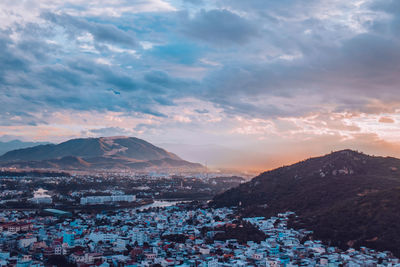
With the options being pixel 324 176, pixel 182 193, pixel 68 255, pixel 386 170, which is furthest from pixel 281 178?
pixel 68 255

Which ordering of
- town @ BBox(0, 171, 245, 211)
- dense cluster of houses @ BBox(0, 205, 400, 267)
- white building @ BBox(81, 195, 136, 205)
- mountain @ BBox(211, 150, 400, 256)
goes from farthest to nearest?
1. white building @ BBox(81, 195, 136, 205)
2. town @ BBox(0, 171, 245, 211)
3. mountain @ BBox(211, 150, 400, 256)
4. dense cluster of houses @ BBox(0, 205, 400, 267)

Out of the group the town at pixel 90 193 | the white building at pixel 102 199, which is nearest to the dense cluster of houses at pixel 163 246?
the town at pixel 90 193

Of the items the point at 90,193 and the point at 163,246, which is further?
the point at 90,193

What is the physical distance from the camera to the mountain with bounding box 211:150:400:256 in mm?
28534

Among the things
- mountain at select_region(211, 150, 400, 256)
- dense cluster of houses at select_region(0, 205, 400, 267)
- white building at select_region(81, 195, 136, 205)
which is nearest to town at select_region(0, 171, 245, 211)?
white building at select_region(81, 195, 136, 205)

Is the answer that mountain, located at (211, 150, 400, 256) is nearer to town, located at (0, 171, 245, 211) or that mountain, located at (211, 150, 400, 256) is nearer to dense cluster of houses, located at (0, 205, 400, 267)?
dense cluster of houses, located at (0, 205, 400, 267)

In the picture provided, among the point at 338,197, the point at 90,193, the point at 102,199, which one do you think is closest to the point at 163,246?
the point at 338,197

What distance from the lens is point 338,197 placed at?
40.2 meters

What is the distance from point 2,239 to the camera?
1182 inches

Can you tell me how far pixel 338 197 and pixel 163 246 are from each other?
20927mm

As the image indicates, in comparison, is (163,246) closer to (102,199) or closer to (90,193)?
(102,199)

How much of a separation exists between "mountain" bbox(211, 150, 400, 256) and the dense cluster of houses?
6.68 ft

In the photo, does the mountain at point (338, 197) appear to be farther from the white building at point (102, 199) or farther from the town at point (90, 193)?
the town at point (90, 193)

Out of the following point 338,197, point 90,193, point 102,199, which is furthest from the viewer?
point 90,193
